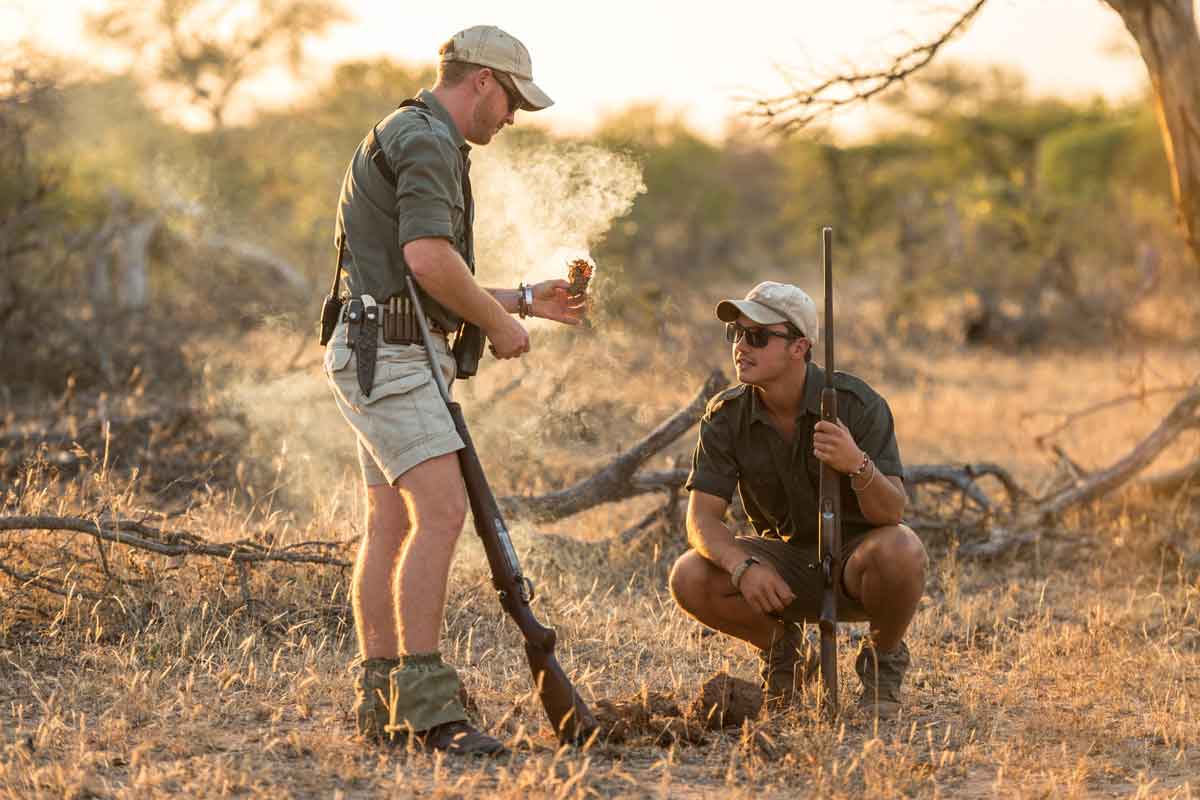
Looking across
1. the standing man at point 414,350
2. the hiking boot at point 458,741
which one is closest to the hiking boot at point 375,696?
the standing man at point 414,350

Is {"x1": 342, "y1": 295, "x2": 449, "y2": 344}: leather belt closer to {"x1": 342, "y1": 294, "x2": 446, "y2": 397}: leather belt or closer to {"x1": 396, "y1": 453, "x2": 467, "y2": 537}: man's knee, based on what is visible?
{"x1": 342, "y1": 294, "x2": 446, "y2": 397}: leather belt

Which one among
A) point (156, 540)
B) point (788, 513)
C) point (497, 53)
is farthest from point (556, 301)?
point (156, 540)

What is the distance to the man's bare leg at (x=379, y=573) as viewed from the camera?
4.44m

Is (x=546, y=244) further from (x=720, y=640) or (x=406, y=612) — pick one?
(x=406, y=612)

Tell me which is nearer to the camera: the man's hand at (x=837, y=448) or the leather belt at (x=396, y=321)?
the leather belt at (x=396, y=321)

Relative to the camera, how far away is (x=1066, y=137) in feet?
107

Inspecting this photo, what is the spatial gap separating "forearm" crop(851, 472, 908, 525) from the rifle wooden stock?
1099mm

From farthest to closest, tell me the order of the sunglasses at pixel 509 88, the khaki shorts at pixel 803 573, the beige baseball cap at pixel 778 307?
1. the khaki shorts at pixel 803 573
2. the beige baseball cap at pixel 778 307
3. the sunglasses at pixel 509 88

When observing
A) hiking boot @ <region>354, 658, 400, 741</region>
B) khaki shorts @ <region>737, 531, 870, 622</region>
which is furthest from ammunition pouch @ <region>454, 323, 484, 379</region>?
khaki shorts @ <region>737, 531, 870, 622</region>

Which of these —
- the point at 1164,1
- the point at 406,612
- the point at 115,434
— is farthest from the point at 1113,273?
the point at 406,612

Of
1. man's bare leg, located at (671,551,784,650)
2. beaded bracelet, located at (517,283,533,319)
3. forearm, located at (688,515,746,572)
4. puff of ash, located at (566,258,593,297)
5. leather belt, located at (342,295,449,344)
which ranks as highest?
puff of ash, located at (566,258,593,297)

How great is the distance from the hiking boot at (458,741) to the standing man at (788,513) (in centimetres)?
94

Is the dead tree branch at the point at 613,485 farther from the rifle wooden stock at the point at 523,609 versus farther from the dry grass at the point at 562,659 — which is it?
the rifle wooden stock at the point at 523,609

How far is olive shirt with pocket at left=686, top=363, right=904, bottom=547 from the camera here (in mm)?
4859
